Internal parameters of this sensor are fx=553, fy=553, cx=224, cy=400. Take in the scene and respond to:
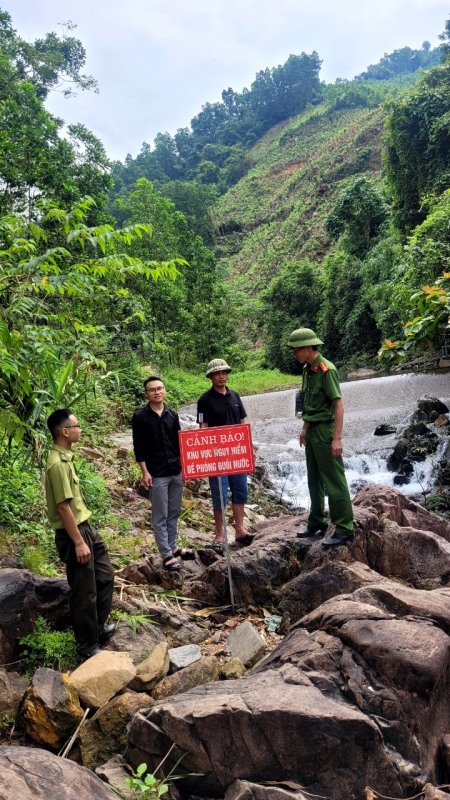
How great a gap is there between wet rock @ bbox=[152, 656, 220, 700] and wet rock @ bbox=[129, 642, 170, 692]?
0.06 m

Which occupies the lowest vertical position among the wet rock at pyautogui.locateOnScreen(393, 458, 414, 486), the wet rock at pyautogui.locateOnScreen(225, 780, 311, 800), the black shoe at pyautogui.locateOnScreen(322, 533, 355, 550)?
the wet rock at pyautogui.locateOnScreen(393, 458, 414, 486)

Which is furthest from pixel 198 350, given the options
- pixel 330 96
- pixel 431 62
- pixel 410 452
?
pixel 431 62

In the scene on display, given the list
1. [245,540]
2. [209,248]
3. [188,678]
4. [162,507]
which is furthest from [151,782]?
[209,248]

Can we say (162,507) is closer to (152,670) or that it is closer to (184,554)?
(184,554)

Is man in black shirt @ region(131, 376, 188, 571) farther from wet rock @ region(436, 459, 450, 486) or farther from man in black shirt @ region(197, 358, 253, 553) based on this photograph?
wet rock @ region(436, 459, 450, 486)

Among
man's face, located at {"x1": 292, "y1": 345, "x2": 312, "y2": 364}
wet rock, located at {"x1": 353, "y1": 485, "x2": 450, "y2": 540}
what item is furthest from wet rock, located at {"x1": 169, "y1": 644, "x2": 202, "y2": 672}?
man's face, located at {"x1": 292, "y1": 345, "x2": 312, "y2": 364}

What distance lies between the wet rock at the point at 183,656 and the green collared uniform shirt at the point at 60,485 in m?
1.13

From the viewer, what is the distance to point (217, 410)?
5.62 m

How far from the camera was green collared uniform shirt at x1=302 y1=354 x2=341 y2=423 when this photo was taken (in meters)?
4.59

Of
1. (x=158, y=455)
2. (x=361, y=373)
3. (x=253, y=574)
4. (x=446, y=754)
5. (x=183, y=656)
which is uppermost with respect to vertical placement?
(x=361, y=373)

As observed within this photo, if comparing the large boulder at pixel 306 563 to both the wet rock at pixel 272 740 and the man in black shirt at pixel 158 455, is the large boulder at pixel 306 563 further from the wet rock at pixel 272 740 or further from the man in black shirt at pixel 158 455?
the wet rock at pixel 272 740

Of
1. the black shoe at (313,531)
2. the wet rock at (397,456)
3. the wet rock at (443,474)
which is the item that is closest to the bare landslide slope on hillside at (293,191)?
the wet rock at (397,456)

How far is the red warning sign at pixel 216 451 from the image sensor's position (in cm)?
495

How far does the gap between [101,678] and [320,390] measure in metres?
2.70
